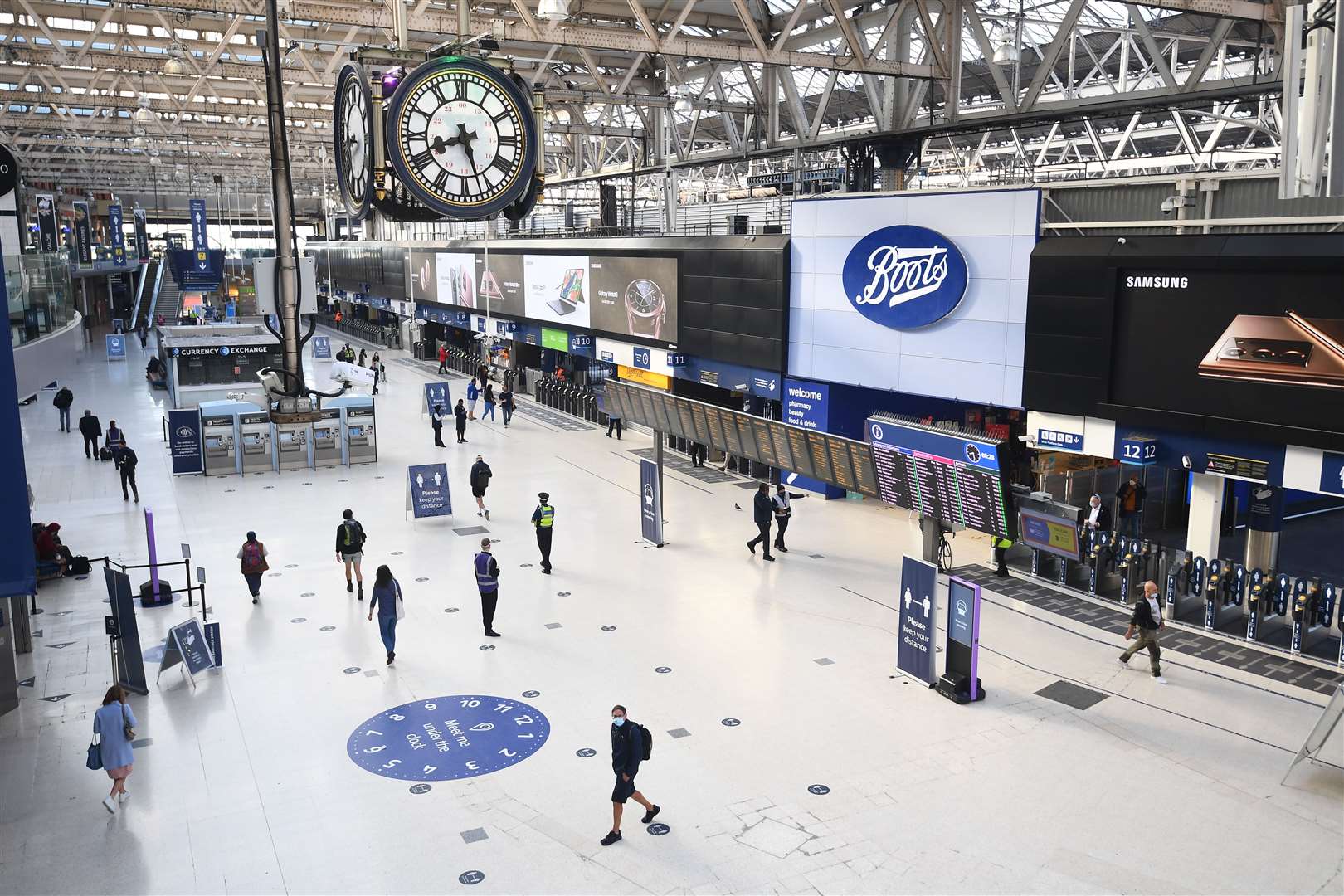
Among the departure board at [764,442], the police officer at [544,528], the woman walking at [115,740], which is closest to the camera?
the woman walking at [115,740]

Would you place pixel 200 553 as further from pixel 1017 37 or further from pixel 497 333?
pixel 497 333

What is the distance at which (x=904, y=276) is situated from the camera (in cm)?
1692

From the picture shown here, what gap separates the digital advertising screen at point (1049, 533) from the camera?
1420 cm

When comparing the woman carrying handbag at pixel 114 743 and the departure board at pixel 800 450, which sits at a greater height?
the departure board at pixel 800 450

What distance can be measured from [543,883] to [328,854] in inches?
67.9

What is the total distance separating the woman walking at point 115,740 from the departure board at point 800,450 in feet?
33.4

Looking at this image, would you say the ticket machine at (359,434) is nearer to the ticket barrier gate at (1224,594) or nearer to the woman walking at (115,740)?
the woman walking at (115,740)

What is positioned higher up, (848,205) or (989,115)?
(989,115)

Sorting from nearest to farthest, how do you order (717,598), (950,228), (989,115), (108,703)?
1. (108,703)
2. (717,598)
3. (950,228)
4. (989,115)

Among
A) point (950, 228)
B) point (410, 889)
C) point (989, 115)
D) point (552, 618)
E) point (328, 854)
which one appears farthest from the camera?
point (989, 115)

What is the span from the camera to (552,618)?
1315 centimetres

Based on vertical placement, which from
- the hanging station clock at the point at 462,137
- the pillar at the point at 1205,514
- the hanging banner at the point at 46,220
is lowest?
the pillar at the point at 1205,514

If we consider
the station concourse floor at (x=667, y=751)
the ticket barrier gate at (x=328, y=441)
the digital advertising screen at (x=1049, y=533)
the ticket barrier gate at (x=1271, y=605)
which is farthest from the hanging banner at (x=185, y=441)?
the ticket barrier gate at (x=1271, y=605)

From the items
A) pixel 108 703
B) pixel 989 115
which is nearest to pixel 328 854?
pixel 108 703
